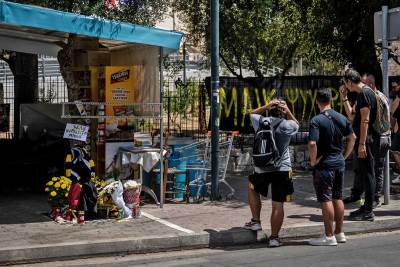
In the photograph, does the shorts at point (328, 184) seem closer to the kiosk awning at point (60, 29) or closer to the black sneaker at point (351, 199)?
A: the black sneaker at point (351, 199)

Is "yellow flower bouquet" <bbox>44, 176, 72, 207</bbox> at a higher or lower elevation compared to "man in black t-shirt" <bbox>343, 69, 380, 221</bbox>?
lower

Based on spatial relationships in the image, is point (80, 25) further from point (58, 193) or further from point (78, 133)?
point (58, 193)

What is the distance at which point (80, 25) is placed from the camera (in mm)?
7805

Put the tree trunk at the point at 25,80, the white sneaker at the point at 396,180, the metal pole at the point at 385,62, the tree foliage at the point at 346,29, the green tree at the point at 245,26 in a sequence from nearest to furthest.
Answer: the metal pole at the point at 385,62 → the white sneaker at the point at 396,180 → the tree foliage at the point at 346,29 → the tree trunk at the point at 25,80 → the green tree at the point at 245,26

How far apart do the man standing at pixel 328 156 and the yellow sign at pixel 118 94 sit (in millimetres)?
3490

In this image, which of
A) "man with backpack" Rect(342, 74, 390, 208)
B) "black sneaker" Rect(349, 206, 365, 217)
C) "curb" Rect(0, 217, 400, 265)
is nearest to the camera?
"curb" Rect(0, 217, 400, 265)

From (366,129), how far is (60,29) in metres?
4.19

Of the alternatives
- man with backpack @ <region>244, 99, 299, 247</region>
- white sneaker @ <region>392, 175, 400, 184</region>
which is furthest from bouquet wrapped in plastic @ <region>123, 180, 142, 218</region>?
white sneaker @ <region>392, 175, 400, 184</region>

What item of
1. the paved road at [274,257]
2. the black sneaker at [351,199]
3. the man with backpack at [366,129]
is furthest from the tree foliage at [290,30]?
the paved road at [274,257]

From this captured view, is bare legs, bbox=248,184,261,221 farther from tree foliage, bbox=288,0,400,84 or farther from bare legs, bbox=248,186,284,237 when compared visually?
tree foliage, bbox=288,0,400,84

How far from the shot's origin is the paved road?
21.4 ft

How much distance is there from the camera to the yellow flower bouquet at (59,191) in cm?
812

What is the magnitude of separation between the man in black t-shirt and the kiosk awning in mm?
2565

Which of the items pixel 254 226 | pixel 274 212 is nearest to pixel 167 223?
pixel 254 226
